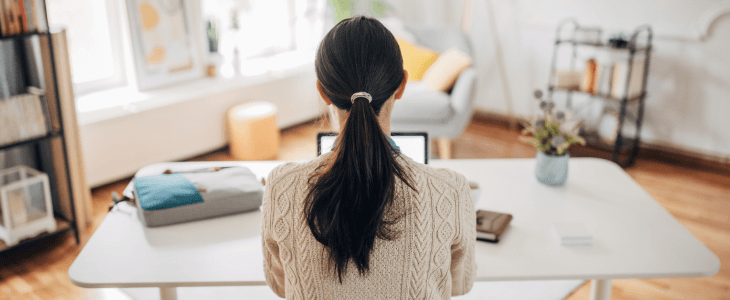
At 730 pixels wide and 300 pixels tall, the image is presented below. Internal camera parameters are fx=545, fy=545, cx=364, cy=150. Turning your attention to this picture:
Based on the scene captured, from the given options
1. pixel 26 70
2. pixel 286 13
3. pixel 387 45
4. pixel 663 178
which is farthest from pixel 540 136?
pixel 286 13

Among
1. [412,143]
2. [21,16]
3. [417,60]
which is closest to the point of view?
[412,143]

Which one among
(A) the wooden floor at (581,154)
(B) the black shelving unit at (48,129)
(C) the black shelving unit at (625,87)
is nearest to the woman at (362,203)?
Result: (A) the wooden floor at (581,154)

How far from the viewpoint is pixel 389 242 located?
88 centimetres

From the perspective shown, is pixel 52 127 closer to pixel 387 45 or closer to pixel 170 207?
pixel 170 207

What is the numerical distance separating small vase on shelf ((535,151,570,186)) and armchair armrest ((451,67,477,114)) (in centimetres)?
147

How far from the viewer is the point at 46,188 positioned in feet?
7.95

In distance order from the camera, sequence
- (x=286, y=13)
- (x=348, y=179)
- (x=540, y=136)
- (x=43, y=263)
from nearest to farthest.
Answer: (x=348, y=179), (x=540, y=136), (x=43, y=263), (x=286, y=13)

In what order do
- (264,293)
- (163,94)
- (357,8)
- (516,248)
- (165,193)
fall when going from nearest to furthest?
(516,248)
(165,193)
(264,293)
(163,94)
(357,8)

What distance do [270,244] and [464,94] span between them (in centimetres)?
235

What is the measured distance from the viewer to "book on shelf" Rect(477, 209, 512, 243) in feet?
4.37

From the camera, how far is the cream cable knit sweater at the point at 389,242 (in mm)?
884

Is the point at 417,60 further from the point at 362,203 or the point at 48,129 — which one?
the point at 362,203

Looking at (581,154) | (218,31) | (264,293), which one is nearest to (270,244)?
(264,293)

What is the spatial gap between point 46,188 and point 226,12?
5.86 feet
